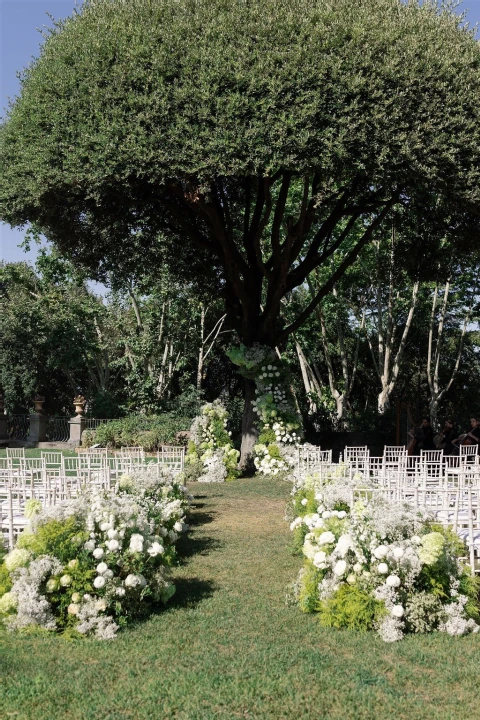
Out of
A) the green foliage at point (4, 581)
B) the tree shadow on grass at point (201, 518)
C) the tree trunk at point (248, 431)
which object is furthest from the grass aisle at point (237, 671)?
the tree trunk at point (248, 431)

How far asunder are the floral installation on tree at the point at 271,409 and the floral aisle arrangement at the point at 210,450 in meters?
0.68

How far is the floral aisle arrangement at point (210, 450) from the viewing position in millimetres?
15469

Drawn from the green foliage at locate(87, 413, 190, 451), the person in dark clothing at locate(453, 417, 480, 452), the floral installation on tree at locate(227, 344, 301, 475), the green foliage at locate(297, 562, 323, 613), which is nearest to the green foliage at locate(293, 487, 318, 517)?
the green foliage at locate(297, 562, 323, 613)

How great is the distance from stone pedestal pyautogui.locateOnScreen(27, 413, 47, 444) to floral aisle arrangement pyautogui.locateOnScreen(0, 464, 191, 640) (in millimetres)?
20200

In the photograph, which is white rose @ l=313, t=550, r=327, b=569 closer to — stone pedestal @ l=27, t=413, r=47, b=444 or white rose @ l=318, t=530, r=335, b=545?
white rose @ l=318, t=530, r=335, b=545

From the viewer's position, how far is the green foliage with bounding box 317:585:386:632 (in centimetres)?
540

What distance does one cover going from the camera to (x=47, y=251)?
1124 inches

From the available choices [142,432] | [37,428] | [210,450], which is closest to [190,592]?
[210,450]

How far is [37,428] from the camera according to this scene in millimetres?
25391

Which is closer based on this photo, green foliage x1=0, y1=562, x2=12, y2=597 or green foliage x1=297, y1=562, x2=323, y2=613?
green foliage x1=0, y1=562, x2=12, y2=597

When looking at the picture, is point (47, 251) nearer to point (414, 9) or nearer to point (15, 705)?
point (414, 9)

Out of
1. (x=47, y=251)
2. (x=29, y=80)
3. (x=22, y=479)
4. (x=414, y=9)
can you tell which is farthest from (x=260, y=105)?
(x=47, y=251)

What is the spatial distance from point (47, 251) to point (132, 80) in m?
16.7

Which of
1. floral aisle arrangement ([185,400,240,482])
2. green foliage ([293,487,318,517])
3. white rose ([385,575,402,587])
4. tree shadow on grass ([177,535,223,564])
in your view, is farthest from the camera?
floral aisle arrangement ([185,400,240,482])
